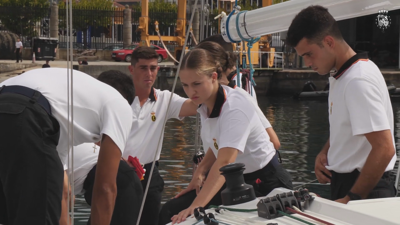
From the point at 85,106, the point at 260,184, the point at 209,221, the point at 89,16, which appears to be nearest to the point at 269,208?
the point at 209,221

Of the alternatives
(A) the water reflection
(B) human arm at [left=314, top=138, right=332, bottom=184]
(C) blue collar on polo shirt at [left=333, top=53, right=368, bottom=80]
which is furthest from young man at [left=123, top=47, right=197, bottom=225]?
(A) the water reflection

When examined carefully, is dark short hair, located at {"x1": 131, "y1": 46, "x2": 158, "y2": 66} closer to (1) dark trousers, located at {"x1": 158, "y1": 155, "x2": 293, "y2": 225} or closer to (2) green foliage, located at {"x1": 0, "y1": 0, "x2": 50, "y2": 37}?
(1) dark trousers, located at {"x1": 158, "y1": 155, "x2": 293, "y2": 225}

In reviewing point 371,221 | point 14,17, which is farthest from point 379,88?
point 14,17

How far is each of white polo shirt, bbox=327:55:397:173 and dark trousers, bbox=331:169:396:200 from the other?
0.13 feet

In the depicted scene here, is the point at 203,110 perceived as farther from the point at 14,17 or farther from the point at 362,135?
the point at 14,17

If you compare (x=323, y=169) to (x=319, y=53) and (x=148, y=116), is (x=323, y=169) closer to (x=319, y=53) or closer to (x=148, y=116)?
(x=319, y=53)

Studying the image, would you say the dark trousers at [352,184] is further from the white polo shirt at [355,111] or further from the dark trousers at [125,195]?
the dark trousers at [125,195]

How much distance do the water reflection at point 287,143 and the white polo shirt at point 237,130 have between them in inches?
131

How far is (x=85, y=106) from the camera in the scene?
2.67 metres

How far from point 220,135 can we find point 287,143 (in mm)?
9619

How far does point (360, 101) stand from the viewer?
2740 millimetres

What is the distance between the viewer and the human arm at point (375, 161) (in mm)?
2709

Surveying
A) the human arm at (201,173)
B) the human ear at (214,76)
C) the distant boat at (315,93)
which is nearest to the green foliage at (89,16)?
the distant boat at (315,93)

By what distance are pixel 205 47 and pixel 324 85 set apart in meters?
22.9
